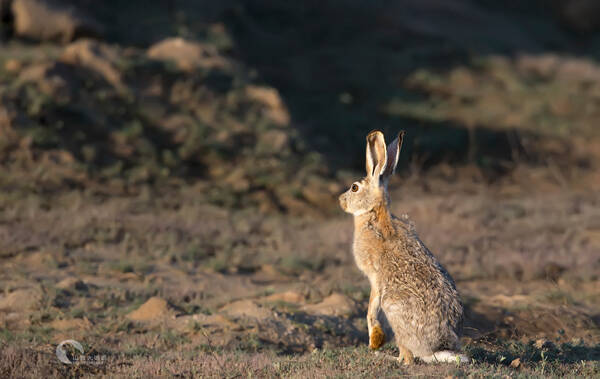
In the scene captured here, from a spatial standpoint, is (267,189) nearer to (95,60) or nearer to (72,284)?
(95,60)

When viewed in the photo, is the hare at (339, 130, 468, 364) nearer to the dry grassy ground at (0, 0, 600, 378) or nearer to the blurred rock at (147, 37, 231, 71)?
the dry grassy ground at (0, 0, 600, 378)

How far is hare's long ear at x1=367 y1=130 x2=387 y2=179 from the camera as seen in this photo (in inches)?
267

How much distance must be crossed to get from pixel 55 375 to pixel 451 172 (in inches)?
605

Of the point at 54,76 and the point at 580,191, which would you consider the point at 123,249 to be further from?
the point at 580,191

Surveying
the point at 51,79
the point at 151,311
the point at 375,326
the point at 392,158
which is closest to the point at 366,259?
the point at 375,326

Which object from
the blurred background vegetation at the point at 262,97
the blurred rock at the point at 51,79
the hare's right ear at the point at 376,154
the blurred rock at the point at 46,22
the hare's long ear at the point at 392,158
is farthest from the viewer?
the blurred rock at the point at 46,22

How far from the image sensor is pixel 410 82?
90.3 ft

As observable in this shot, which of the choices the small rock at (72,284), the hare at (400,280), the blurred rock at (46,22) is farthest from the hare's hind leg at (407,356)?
the blurred rock at (46,22)

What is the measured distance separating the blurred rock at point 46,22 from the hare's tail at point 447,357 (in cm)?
1806

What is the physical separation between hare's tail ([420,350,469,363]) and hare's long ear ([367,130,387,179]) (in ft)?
6.21

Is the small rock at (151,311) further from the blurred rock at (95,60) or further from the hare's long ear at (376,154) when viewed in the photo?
the blurred rock at (95,60)

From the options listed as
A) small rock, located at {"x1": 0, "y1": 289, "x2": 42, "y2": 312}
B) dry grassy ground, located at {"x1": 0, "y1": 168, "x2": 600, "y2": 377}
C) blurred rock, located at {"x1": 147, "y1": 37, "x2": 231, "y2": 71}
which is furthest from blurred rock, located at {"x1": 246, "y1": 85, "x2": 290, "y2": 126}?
small rock, located at {"x1": 0, "y1": 289, "x2": 42, "y2": 312}

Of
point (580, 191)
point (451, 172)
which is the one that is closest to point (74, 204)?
point (451, 172)

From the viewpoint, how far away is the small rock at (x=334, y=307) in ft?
31.8
